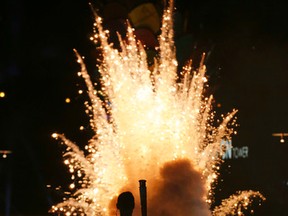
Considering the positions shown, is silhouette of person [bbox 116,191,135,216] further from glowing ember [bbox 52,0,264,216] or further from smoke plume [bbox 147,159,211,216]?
glowing ember [bbox 52,0,264,216]

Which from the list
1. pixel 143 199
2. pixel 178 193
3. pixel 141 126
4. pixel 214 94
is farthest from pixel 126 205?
pixel 214 94

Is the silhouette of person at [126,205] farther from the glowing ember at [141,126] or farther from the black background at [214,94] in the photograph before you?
the black background at [214,94]

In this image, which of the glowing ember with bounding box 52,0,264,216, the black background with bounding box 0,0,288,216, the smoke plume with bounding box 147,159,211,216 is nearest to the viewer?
the smoke plume with bounding box 147,159,211,216

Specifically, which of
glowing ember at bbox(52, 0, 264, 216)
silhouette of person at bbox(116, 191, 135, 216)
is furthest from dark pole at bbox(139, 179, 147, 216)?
glowing ember at bbox(52, 0, 264, 216)

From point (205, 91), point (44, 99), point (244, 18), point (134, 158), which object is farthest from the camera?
point (44, 99)

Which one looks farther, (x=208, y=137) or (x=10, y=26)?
(x=10, y=26)

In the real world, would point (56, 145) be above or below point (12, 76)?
below

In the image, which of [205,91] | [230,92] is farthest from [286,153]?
[205,91]

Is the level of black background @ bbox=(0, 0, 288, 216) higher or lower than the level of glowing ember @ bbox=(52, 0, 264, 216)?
higher

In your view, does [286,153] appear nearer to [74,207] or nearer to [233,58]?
[233,58]

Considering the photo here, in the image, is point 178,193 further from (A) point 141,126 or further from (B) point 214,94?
(B) point 214,94

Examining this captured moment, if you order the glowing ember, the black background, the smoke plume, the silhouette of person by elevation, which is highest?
the black background

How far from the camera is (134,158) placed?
34.3 feet

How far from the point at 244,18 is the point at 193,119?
754cm
